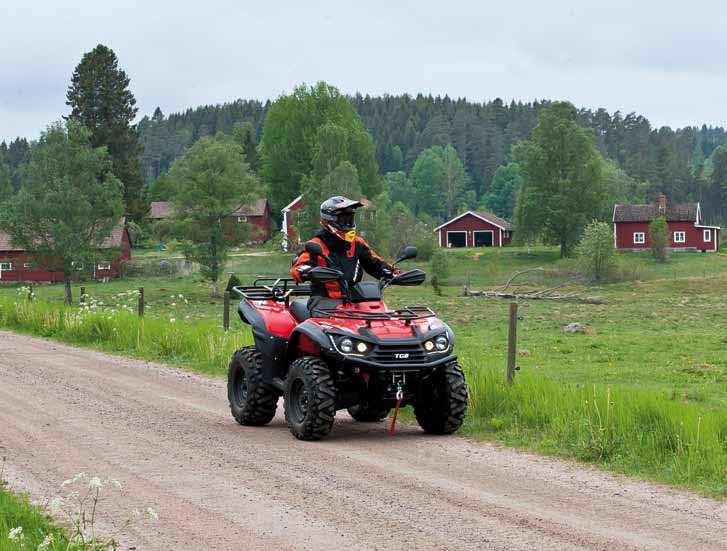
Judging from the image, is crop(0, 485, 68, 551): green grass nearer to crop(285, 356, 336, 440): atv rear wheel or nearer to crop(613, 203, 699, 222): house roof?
crop(285, 356, 336, 440): atv rear wheel

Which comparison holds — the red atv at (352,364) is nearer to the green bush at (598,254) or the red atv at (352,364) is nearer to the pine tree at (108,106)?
the green bush at (598,254)

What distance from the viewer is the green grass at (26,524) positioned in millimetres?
7422

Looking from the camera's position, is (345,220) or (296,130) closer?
(345,220)

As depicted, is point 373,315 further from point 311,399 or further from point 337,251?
point 311,399

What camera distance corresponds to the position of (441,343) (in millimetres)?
12156

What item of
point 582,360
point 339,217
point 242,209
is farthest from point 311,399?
point 242,209

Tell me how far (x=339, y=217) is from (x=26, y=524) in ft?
18.3

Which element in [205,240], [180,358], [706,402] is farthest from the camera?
[205,240]

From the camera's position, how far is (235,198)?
70.4m

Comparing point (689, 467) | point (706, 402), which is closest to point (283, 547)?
point (689, 467)

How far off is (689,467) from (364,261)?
451 centimetres

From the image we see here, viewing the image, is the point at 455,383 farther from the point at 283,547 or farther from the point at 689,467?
the point at 283,547

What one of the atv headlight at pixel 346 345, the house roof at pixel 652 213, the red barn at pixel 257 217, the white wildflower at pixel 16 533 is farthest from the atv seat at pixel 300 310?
the house roof at pixel 652 213

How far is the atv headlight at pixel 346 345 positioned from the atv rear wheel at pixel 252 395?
1.76 m
